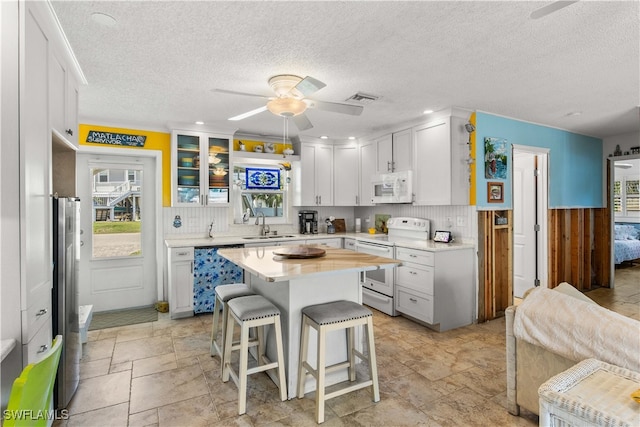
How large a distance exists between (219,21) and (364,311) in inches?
81.4

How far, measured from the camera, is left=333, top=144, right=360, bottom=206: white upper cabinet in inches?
215

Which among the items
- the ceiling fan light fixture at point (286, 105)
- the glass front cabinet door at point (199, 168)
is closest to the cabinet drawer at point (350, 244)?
the glass front cabinet door at point (199, 168)

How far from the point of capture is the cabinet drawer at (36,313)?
61.6 inches

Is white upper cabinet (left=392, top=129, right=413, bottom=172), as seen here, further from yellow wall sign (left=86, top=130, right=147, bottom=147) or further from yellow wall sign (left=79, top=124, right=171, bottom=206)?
yellow wall sign (left=86, top=130, right=147, bottom=147)

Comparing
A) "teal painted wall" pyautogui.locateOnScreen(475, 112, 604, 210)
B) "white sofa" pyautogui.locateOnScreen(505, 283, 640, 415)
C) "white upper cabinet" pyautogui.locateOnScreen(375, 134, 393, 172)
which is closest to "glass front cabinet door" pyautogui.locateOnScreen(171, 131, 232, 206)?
"white upper cabinet" pyautogui.locateOnScreen(375, 134, 393, 172)

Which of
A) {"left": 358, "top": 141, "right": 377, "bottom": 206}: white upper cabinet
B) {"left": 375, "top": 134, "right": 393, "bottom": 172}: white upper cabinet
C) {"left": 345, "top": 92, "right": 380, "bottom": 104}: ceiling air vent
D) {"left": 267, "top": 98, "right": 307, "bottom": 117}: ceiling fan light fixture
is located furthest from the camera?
{"left": 358, "top": 141, "right": 377, "bottom": 206}: white upper cabinet

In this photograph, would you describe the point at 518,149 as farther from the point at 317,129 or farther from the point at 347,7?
the point at 347,7

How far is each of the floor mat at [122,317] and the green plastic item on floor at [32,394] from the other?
290cm

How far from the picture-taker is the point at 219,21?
6.57 ft

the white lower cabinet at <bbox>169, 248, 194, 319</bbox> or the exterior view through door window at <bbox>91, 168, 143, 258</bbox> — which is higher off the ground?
the exterior view through door window at <bbox>91, 168, 143, 258</bbox>

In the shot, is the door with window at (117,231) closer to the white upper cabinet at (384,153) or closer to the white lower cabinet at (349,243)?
the white lower cabinet at (349,243)

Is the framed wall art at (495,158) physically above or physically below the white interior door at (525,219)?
above

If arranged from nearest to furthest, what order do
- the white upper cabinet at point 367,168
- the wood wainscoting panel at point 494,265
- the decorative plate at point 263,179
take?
the wood wainscoting panel at point 494,265 → the white upper cabinet at point 367,168 → the decorative plate at point 263,179

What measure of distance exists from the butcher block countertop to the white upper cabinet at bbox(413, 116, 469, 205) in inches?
65.8
